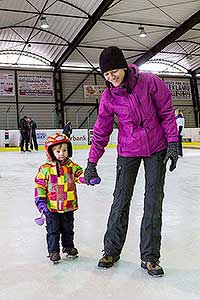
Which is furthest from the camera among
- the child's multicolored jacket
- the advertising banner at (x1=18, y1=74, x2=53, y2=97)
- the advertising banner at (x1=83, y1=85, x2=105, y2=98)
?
the advertising banner at (x1=83, y1=85, x2=105, y2=98)

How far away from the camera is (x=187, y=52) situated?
69.5 ft

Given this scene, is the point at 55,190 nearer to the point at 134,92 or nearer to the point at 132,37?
the point at 134,92

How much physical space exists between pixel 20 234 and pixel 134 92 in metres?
1.46

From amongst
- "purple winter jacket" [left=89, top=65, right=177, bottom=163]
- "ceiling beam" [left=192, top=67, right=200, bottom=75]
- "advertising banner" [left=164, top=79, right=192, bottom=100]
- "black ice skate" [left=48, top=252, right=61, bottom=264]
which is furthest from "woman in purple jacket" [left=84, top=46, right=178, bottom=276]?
"ceiling beam" [left=192, top=67, right=200, bottom=75]

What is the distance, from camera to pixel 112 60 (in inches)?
70.9

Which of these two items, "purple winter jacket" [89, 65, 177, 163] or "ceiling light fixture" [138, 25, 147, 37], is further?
"ceiling light fixture" [138, 25, 147, 37]

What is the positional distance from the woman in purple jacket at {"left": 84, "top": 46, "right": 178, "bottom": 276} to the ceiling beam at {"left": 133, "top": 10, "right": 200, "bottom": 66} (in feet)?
47.9

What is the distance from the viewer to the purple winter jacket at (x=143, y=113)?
6.11ft

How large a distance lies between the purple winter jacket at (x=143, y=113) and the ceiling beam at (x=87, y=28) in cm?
1243

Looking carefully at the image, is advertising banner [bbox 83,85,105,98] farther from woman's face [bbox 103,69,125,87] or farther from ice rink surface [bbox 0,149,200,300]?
woman's face [bbox 103,69,125,87]

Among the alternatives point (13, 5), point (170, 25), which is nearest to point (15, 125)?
point (13, 5)

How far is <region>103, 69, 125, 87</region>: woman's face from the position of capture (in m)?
1.82

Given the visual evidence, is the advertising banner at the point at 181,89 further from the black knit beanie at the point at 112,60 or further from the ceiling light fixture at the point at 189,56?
the black knit beanie at the point at 112,60

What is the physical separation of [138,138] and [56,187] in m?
0.55
